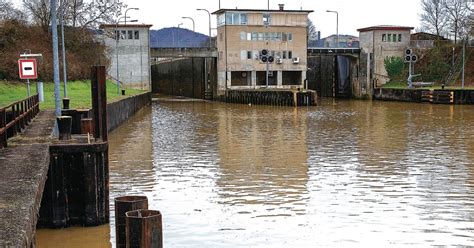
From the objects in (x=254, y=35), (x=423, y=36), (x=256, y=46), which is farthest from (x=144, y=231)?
(x=423, y=36)

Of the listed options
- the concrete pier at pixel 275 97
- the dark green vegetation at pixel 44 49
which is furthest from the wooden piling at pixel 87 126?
the concrete pier at pixel 275 97

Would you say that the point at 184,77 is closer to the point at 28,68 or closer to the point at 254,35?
the point at 254,35

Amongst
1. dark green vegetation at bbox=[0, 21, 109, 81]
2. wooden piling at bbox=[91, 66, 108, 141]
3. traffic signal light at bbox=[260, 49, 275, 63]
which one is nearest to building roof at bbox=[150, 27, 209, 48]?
traffic signal light at bbox=[260, 49, 275, 63]

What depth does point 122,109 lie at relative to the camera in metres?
36.5

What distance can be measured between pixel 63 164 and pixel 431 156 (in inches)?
534

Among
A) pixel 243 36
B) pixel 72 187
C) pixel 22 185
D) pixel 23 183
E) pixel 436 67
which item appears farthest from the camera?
pixel 243 36

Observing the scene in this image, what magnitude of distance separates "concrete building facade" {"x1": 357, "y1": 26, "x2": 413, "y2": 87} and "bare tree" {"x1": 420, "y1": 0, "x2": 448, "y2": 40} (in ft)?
23.7

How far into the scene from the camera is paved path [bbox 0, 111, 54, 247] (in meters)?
6.56

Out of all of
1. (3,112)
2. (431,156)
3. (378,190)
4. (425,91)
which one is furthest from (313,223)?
(425,91)

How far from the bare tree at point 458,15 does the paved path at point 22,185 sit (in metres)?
61.9

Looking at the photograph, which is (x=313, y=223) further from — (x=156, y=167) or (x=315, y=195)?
(x=156, y=167)

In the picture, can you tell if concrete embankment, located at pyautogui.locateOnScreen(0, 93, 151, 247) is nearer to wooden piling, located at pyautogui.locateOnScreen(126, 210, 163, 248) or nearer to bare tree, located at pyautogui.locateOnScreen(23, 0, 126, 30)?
wooden piling, located at pyautogui.locateOnScreen(126, 210, 163, 248)

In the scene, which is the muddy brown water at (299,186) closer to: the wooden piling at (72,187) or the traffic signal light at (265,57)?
the wooden piling at (72,187)

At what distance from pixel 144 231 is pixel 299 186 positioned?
8150 millimetres
